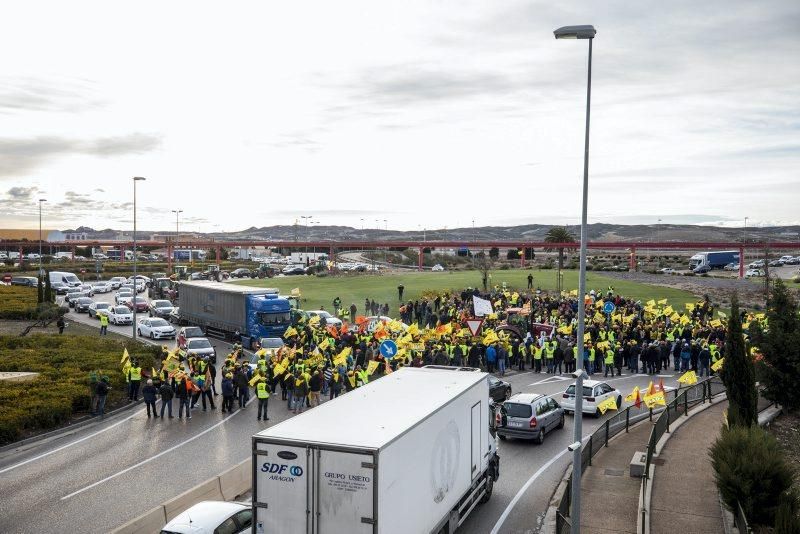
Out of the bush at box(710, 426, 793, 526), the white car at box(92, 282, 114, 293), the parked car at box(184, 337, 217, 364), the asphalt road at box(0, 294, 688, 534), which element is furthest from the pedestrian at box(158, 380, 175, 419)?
the white car at box(92, 282, 114, 293)

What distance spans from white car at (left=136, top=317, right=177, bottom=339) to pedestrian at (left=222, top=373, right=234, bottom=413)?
1989 cm

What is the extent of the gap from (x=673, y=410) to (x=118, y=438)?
1791cm

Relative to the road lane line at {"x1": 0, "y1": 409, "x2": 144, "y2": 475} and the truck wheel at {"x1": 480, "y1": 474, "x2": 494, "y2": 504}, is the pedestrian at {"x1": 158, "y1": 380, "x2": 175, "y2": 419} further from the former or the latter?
the truck wheel at {"x1": 480, "y1": 474, "x2": 494, "y2": 504}

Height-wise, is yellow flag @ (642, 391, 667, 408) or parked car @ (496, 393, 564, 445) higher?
yellow flag @ (642, 391, 667, 408)

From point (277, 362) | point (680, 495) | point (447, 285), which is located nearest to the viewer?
point (680, 495)

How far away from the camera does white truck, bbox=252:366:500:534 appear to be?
9961mm

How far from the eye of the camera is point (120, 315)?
51.0 metres

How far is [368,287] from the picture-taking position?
71.1 meters

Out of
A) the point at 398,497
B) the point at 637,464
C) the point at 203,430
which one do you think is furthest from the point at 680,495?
the point at 203,430

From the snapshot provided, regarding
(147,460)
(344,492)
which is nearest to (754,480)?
(344,492)

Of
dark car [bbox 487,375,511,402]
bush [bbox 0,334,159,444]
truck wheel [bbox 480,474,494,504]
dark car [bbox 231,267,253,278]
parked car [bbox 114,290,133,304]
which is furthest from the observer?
dark car [bbox 231,267,253,278]

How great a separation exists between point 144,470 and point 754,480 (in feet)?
48.9

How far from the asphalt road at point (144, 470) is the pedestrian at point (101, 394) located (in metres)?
0.49

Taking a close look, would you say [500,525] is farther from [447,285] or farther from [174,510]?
[447,285]
